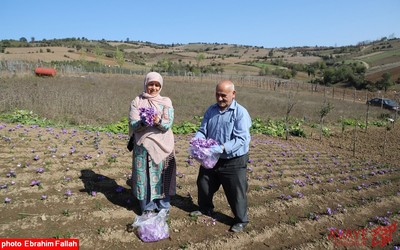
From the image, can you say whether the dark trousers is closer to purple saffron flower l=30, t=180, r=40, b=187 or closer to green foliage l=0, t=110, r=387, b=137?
purple saffron flower l=30, t=180, r=40, b=187

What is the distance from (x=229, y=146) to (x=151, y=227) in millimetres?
1362

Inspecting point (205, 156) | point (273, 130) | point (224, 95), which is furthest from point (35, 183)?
point (273, 130)

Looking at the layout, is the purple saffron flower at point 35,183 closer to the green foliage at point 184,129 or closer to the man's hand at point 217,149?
the man's hand at point 217,149

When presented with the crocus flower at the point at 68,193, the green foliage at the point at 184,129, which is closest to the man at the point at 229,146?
the crocus flower at the point at 68,193

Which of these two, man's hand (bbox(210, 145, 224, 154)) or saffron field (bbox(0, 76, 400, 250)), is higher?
man's hand (bbox(210, 145, 224, 154))

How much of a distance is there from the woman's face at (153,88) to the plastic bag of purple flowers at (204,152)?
808mm

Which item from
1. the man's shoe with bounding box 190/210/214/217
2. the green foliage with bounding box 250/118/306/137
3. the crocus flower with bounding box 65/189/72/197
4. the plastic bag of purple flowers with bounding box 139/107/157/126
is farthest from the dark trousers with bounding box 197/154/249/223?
the green foliage with bounding box 250/118/306/137

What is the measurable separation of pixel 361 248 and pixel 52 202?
4388 mm

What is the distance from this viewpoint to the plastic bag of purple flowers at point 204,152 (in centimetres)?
335

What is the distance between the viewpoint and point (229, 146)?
3.39m

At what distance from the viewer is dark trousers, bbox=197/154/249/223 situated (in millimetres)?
3590

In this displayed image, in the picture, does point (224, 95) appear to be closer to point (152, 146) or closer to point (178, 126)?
point (152, 146)

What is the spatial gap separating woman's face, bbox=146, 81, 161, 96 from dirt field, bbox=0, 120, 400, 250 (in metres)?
1.73

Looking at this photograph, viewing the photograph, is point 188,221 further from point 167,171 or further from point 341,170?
point 341,170
